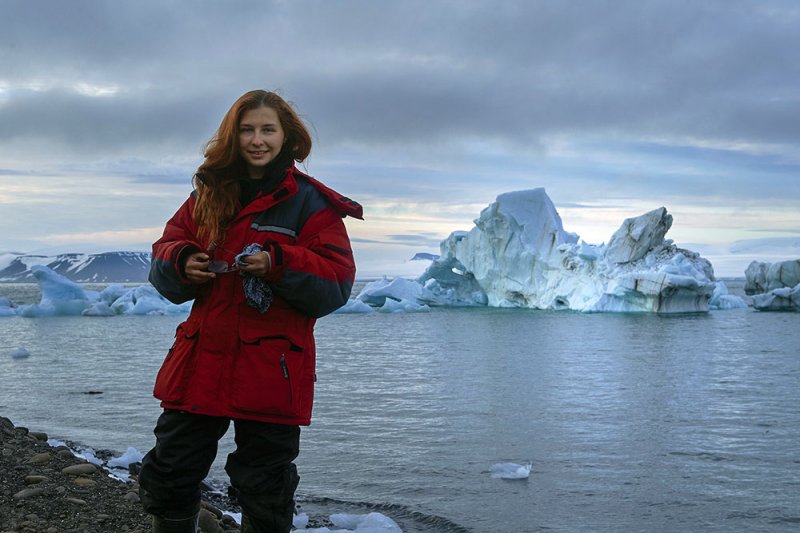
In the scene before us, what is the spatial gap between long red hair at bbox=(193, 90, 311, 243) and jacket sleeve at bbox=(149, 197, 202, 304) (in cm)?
6

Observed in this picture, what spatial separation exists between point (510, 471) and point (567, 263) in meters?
24.9

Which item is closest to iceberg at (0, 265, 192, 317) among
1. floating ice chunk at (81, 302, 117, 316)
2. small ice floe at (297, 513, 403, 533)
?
floating ice chunk at (81, 302, 117, 316)

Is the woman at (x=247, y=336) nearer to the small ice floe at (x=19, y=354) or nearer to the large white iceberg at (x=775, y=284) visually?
the small ice floe at (x=19, y=354)

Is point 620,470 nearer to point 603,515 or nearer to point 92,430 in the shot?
point 603,515

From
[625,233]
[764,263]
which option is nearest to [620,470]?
[625,233]

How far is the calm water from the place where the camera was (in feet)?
17.5

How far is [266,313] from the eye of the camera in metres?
2.18

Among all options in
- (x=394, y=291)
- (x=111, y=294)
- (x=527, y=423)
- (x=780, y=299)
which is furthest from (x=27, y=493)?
(x=780, y=299)

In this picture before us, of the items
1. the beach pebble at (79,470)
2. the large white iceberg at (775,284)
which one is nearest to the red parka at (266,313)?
the beach pebble at (79,470)

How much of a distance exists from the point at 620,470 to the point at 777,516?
1.42 metres

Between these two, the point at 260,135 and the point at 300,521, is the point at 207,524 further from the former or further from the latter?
the point at 260,135

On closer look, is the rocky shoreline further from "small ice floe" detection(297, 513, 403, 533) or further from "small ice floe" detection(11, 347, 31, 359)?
"small ice floe" detection(11, 347, 31, 359)

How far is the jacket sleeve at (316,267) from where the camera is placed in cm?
211

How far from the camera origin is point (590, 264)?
29812mm
